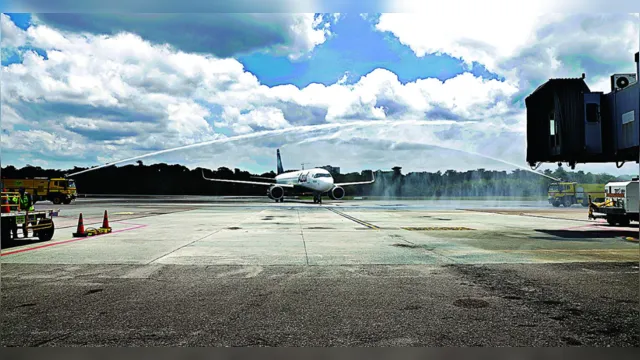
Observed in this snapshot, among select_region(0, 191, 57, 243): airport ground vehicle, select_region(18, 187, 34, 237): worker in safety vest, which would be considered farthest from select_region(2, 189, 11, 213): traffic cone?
select_region(18, 187, 34, 237): worker in safety vest

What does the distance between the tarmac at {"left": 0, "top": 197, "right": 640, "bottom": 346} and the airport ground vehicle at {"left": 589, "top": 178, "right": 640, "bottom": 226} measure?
324 inches

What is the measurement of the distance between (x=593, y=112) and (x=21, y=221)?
21.3 metres

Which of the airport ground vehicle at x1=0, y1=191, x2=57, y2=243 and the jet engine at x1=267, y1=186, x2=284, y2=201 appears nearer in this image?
the airport ground vehicle at x1=0, y1=191, x2=57, y2=243

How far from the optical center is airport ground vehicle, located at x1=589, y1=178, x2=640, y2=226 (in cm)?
2183

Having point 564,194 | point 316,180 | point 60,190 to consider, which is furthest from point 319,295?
point 60,190

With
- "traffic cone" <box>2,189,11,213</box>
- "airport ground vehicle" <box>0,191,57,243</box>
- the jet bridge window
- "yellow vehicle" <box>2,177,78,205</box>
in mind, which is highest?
the jet bridge window

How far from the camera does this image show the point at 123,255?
42.6 ft

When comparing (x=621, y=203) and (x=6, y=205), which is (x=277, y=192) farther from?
(x=6, y=205)

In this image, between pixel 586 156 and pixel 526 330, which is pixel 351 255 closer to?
pixel 526 330

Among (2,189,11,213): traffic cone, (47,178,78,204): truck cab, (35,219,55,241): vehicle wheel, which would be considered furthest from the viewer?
(47,178,78,204): truck cab

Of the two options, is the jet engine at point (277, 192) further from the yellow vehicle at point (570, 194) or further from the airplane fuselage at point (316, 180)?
the yellow vehicle at point (570, 194)

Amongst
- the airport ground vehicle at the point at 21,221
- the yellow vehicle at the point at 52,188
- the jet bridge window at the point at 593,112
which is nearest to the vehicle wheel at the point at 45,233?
the airport ground vehicle at the point at 21,221

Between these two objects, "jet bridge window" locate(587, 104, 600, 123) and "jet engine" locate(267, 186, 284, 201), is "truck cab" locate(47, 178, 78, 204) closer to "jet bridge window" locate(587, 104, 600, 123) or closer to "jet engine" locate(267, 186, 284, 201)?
"jet engine" locate(267, 186, 284, 201)

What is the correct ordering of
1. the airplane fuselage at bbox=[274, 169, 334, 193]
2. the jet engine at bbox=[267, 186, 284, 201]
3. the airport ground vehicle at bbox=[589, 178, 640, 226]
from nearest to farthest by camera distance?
the airport ground vehicle at bbox=[589, 178, 640, 226], the airplane fuselage at bbox=[274, 169, 334, 193], the jet engine at bbox=[267, 186, 284, 201]
